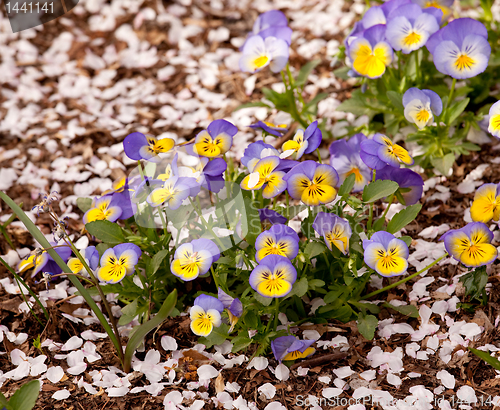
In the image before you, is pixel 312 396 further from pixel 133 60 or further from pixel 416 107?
pixel 133 60

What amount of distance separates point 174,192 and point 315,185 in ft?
1.30

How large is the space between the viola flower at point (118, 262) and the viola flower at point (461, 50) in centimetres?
121

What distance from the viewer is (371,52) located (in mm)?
1994

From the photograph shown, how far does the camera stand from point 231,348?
1.68m

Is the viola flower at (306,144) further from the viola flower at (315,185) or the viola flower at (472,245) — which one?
the viola flower at (472,245)

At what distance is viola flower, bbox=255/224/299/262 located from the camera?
1471mm

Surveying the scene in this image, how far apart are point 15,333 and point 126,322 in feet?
1.39

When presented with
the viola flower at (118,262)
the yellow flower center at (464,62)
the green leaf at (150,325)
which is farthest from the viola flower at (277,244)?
the yellow flower center at (464,62)

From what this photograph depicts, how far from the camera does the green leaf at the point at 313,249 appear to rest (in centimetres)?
151

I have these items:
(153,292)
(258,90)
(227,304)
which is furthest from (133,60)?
(227,304)

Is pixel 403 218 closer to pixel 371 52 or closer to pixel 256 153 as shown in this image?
pixel 256 153

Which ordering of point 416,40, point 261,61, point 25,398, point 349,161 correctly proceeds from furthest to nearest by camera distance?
point 261,61 → point 416,40 → point 349,161 → point 25,398

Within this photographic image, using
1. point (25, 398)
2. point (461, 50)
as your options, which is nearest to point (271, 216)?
→ point (25, 398)

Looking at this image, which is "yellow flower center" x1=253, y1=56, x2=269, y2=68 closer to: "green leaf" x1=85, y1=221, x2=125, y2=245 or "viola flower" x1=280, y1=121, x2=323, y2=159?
"viola flower" x1=280, y1=121, x2=323, y2=159
